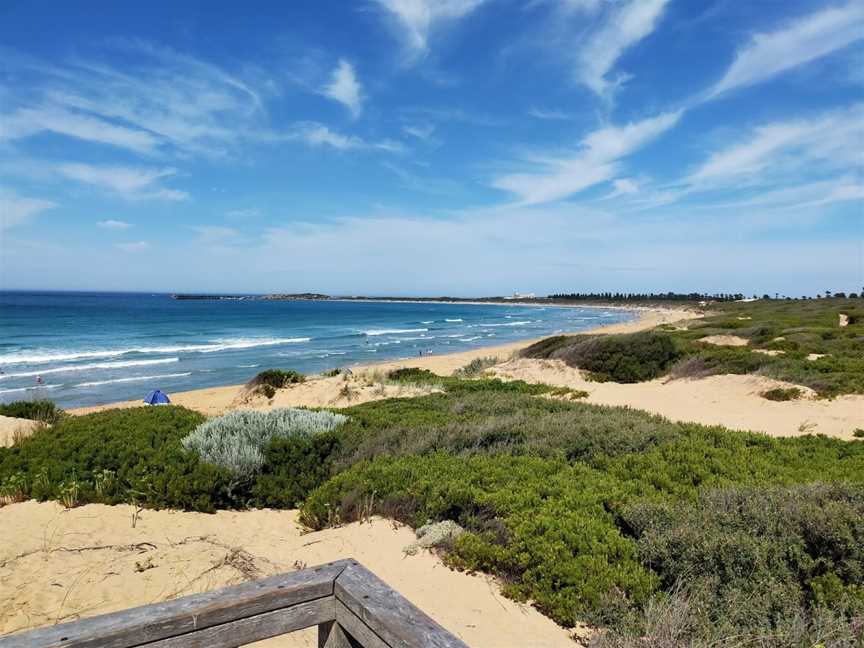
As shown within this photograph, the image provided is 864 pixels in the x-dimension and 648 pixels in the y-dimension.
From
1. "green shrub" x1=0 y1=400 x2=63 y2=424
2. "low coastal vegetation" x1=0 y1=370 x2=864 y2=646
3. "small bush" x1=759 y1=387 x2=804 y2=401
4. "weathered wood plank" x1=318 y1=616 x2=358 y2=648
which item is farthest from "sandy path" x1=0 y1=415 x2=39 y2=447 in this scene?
"small bush" x1=759 y1=387 x2=804 y2=401

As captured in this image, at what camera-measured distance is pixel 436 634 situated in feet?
6.64

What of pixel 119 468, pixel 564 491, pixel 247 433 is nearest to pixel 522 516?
pixel 564 491

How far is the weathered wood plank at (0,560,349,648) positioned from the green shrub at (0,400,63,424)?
11845mm

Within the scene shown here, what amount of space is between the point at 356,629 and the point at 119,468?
651cm

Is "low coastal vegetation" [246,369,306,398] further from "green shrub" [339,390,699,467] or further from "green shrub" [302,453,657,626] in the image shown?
"green shrub" [302,453,657,626]

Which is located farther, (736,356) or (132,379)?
(132,379)

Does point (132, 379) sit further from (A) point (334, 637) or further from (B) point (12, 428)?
(A) point (334, 637)

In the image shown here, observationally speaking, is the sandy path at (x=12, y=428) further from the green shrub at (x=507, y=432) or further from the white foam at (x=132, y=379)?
the white foam at (x=132, y=379)

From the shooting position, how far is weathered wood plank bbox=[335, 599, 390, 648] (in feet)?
7.05

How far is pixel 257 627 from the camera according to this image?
7.39ft

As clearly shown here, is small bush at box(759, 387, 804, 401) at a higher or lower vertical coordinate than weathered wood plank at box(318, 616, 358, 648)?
lower

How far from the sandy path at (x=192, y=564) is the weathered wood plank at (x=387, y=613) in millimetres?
1881

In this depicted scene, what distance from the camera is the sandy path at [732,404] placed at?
1128 centimetres

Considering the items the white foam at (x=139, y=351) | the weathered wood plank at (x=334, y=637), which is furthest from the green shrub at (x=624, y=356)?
the white foam at (x=139, y=351)
